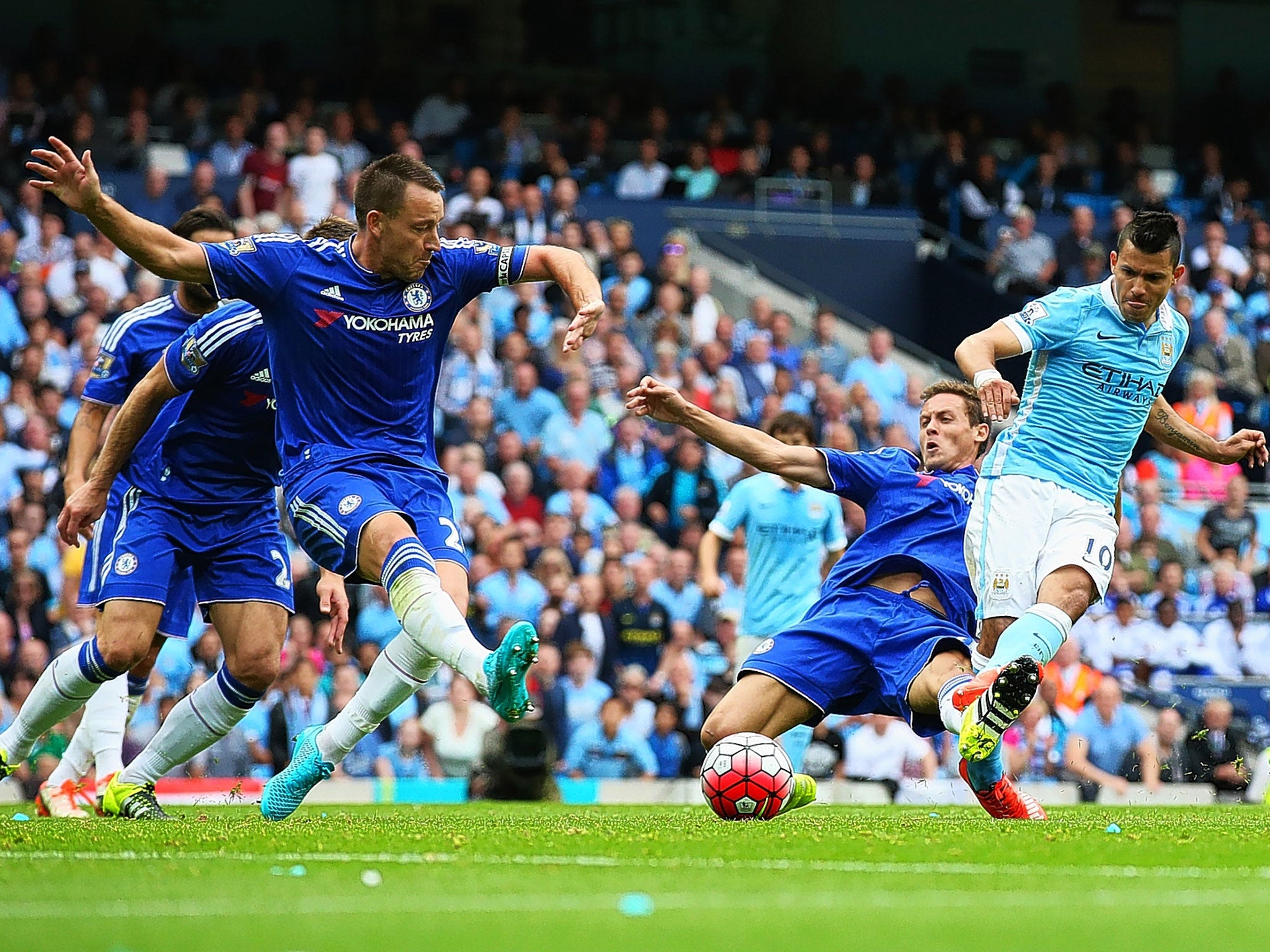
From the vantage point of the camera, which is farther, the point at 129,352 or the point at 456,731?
the point at 456,731

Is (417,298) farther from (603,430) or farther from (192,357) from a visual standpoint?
(603,430)

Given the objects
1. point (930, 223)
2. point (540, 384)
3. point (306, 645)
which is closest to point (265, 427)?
point (306, 645)

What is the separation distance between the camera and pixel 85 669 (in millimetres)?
8359

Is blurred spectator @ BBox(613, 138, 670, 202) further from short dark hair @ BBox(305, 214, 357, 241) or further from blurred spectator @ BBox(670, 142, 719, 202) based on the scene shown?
short dark hair @ BBox(305, 214, 357, 241)

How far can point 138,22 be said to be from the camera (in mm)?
26594

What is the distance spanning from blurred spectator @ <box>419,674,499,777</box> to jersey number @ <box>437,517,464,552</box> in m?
6.85

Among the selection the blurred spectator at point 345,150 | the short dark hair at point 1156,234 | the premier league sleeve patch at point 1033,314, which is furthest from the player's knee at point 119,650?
the blurred spectator at point 345,150

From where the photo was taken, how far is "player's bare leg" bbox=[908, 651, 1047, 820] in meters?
7.38

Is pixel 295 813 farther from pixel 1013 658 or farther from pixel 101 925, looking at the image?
pixel 101 925

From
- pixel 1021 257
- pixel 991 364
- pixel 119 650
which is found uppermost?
pixel 991 364

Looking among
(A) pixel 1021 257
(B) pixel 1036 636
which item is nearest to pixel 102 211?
(B) pixel 1036 636

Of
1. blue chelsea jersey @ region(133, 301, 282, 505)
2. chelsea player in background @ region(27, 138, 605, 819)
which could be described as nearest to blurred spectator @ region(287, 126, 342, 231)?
blue chelsea jersey @ region(133, 301, 282, 505)

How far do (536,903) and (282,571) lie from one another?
451 cm

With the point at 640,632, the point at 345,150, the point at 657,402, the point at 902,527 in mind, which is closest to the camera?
the point at 657,402
